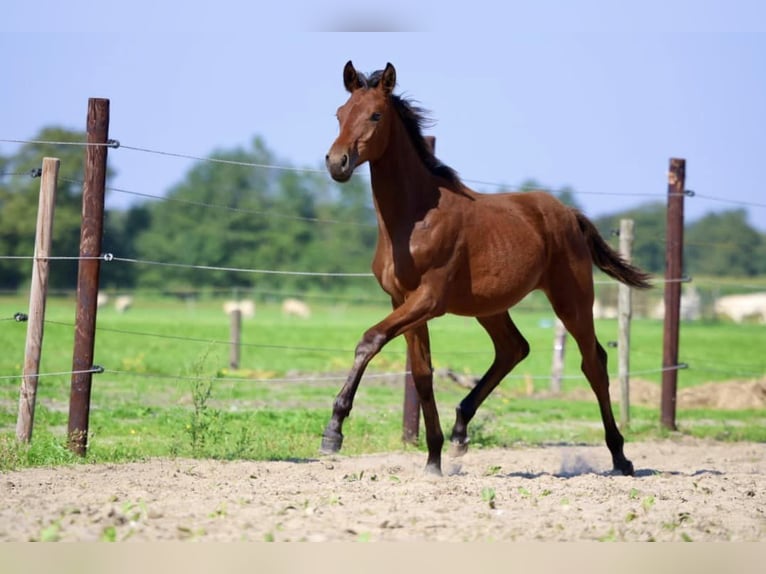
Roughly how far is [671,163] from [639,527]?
710cm

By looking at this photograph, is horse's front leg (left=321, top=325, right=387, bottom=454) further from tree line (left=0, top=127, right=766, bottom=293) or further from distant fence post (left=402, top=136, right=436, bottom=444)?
tree line (left=0, top=127, right=766, bottom=293)

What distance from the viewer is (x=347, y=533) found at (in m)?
4.78

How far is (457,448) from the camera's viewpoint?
8.12m

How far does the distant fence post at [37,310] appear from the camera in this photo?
7902 millimetres

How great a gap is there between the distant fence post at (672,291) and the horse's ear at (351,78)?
5.36 meters

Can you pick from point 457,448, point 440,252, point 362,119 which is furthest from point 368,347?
point 457,448

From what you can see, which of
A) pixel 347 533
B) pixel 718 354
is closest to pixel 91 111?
pixel 347 533

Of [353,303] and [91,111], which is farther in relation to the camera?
[353,303]

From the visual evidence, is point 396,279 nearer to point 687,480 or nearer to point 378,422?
point 687,480

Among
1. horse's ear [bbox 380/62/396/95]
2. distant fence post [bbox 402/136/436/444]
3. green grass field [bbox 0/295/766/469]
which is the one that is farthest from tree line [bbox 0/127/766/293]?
horse's ear [bbox 380/62/396/95]

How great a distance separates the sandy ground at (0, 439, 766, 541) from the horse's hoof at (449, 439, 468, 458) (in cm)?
15

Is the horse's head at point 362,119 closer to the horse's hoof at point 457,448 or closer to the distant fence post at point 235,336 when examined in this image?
the horse's hoof at point 457,448

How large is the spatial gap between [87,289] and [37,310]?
409 mm

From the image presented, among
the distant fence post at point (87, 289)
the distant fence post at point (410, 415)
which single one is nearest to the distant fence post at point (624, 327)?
the distant fence post at point (410, 415)
